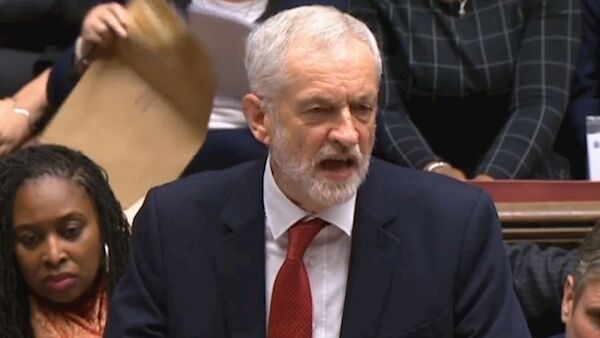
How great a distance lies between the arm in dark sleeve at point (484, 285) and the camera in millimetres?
1769

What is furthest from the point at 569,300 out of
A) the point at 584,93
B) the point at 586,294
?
the point at 584,93

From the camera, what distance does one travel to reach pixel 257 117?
1.87 metres

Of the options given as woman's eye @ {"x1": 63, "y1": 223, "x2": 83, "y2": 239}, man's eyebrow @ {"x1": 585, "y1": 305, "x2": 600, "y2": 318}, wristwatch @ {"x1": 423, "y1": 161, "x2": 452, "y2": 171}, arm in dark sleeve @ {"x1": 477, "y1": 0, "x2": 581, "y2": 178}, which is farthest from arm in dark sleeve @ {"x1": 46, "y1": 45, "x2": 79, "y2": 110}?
man's eyebrow @ {"x1": 585, "y1": 305, "x2": 600, "y2": 318}

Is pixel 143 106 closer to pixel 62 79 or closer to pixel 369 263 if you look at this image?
pixel 62 79

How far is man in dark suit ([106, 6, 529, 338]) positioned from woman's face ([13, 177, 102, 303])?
455 millimetres

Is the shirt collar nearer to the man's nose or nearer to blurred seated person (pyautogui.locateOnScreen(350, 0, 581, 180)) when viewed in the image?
the man's nose

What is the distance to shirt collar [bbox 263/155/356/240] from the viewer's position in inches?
72.3

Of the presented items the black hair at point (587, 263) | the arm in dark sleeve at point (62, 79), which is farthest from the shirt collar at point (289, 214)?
the arm in dark sleeve at point (62, 79)

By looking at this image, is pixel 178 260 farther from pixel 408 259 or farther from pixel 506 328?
pixel 506 328

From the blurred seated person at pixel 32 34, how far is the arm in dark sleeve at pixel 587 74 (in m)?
1.07

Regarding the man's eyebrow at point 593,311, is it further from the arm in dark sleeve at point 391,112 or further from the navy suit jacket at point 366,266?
the arm in dark sleeve at point 391,112

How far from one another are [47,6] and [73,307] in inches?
39.7

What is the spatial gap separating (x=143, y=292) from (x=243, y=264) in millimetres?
132

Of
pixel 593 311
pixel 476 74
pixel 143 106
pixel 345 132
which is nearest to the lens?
pixel 345 132
